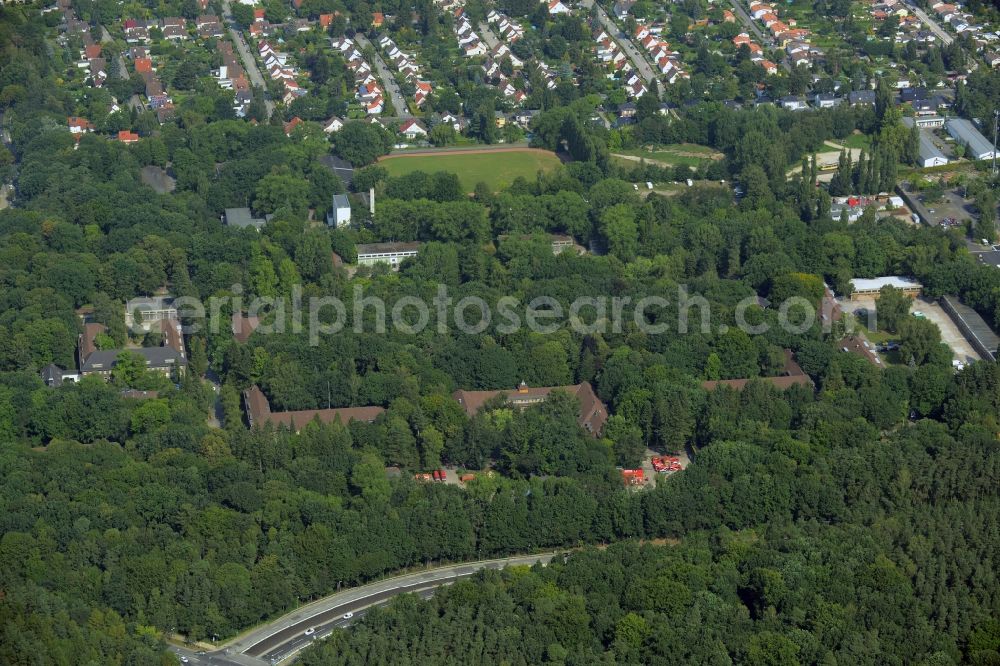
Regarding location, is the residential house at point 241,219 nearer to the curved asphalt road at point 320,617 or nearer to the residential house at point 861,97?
the curved asphalt road at point 320,617

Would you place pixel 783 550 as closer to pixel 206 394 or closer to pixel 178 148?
pixel 206 394

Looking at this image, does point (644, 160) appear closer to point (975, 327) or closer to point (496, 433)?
point (975, 327)

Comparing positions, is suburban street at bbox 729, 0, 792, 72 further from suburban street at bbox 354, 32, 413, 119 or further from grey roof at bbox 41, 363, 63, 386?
grey roof at bbox 41, 363, 63, 386

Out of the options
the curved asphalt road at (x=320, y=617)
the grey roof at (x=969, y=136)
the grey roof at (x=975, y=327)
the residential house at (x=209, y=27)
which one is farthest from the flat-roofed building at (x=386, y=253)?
the residential house at (x=209, y=27)

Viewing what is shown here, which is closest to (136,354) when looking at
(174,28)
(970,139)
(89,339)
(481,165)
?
(89,339)

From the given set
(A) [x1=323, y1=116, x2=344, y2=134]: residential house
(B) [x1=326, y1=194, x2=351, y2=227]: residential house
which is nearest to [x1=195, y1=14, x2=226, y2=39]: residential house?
(A) [x1=323, y1=116, x2=344, y2=134]: residential house
